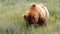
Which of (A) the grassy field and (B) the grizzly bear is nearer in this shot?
(A) the grassy field

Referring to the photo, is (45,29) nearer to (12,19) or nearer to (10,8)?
(12,19)

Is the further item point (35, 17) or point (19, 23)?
point (19, 23)

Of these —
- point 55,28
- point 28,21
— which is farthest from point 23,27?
point 55,28

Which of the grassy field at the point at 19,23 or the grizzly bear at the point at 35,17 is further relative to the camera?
the grizzly bear at the point at 35,17

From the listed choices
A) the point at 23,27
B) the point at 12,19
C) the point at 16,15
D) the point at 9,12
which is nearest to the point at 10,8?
the point at 9,12

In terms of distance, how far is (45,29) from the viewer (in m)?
6.51

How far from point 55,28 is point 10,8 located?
126 inches

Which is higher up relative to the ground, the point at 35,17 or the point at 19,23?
the point at 35,17

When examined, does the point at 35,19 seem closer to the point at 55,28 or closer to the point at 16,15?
the point at 55,28

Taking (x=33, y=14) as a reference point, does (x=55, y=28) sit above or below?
below

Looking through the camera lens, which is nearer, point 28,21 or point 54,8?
point 28,21

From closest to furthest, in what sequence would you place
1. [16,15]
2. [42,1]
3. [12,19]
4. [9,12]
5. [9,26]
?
[9,26]
[12,19]
[16,15]
[9,12]
[42,1]

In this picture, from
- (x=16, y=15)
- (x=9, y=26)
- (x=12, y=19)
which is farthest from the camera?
(x=16, y=15)

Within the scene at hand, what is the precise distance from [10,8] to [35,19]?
314 cm
